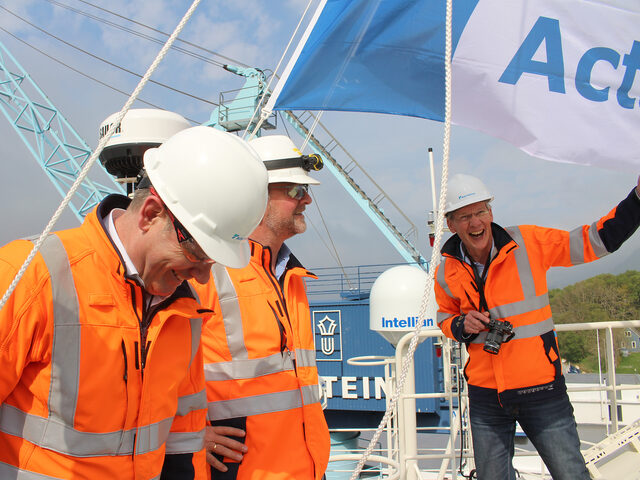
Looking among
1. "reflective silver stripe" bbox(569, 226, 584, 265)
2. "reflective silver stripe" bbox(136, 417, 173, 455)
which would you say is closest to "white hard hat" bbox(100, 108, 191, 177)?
"reflective silver stripe" bbox(136, 417, 173, 455)

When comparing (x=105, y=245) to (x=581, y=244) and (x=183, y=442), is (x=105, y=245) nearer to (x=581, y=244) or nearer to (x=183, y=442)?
(x=183, y=442)

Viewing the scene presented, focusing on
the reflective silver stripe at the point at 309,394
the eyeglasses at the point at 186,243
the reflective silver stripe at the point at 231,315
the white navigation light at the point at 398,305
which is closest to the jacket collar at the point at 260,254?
the reflective silver stripe at the point at 231,315

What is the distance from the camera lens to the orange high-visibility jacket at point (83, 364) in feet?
3.69

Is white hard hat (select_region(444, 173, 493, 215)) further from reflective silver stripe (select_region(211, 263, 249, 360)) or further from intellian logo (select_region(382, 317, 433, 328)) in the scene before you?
intellian logo (select_region(382, 317, 433, 328))

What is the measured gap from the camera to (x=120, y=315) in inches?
50.0

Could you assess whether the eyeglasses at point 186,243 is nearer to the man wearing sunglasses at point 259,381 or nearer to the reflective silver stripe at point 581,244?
the man wearing sunglasses at point 259,381

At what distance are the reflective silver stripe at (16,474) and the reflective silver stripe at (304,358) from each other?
93cm

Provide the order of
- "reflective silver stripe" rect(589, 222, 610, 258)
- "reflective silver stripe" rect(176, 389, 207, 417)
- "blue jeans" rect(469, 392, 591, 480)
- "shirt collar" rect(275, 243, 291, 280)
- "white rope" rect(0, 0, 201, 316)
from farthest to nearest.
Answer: "reflective silver stripe" rect(589, 222, 610, 258) → "blue jeans" rect(469, 392, 591, 480) → "shirt collar" rect(275, 243, 291, 280) → "reflective silver stripe" rect(176, 389, 207, 417) → "white rope" rect(0, 0, 201, 316)

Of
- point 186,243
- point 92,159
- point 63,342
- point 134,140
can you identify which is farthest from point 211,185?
point 134,140

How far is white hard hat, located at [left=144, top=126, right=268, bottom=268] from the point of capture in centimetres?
133

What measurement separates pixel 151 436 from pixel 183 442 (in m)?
0.27

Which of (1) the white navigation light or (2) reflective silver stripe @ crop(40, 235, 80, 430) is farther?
(1) the white navigation light

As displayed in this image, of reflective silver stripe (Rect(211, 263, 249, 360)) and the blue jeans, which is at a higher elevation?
reflective silver stripe (Rect(211, 263, 249, 360))

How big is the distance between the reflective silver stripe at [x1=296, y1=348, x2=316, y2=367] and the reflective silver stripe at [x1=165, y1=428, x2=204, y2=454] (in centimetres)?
46
